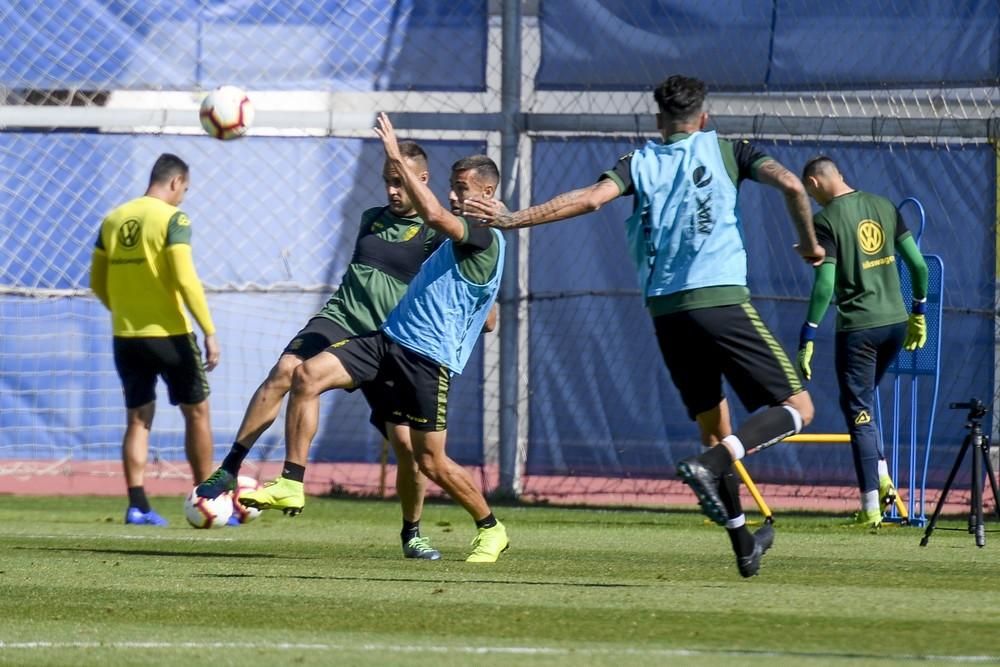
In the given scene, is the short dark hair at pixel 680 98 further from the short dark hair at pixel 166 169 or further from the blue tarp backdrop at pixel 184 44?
the blue tarp backdrop at pixel 184 44

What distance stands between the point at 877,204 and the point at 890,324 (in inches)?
29.3

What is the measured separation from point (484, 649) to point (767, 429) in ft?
7.36

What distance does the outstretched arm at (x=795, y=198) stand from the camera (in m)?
7.17

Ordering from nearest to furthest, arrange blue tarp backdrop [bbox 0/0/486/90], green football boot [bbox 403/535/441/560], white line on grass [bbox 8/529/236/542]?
green football boot [bbox 403/535/441/560] < white line on grass [bbox 8/529/236/542] < blue tarp backdrop [bbox 0/0/486/90]

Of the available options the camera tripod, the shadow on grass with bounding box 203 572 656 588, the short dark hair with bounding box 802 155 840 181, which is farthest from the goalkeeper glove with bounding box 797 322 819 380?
the shadow on grass with bounding box 203 572 656 588

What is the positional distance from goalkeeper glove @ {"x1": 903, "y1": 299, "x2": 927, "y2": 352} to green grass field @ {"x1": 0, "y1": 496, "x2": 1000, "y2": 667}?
3.84 feet

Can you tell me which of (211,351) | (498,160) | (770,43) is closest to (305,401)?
(211,351)

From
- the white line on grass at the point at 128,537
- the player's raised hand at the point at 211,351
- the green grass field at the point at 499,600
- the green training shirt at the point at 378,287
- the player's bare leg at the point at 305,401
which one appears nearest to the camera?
the green grass field at the point at 499,600

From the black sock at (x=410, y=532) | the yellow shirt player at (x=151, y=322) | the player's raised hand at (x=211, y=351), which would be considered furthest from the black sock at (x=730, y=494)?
the yellow shirt player at (x=151, y=322)

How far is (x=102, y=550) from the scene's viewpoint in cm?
923

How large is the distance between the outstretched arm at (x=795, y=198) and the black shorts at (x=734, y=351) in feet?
1.18

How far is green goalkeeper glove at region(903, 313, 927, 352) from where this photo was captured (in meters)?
10.9

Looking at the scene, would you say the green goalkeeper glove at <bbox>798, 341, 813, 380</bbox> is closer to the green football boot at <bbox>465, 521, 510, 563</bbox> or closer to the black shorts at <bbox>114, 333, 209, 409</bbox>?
the green football boot at <bbox>465, 521, 510, 563</bbox>

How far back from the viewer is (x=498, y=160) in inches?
562
